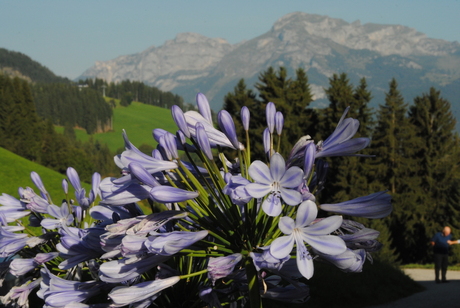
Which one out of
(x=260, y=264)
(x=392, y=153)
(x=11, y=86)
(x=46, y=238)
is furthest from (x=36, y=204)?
(x=11, y=86)

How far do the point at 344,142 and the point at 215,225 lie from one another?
91cm

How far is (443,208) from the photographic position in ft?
159

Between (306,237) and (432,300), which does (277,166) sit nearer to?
(306,237)

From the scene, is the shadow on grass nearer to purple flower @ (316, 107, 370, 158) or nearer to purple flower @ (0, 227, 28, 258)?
purple flower @ (0, 227, 28, 258)

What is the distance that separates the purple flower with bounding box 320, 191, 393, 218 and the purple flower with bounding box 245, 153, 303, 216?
37 centimetres

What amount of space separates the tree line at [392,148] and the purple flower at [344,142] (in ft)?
136

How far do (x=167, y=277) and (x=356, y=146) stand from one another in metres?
1.32

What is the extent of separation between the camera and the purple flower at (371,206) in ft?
8.25

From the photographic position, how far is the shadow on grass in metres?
11.9

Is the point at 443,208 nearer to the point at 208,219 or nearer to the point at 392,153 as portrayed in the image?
the point at 392,153

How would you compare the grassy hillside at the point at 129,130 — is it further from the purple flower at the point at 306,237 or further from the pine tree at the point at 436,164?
the purple flower at the point at 306,237

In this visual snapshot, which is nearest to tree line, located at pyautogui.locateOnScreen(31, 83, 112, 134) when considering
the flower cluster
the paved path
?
the paved path

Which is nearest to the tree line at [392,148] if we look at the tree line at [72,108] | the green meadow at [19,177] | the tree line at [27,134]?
the green meadow at [19,177]

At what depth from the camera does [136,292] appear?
264cm
